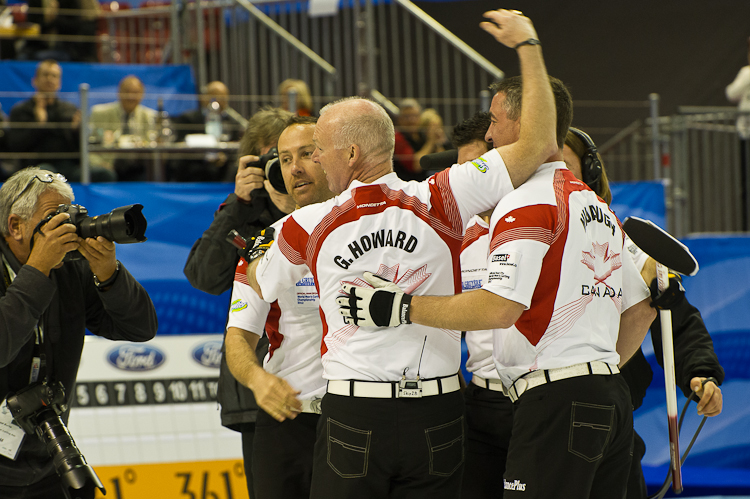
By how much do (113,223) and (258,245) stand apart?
52 centimetres

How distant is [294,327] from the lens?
2.83 meters

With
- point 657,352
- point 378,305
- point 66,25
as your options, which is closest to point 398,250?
point 378,305

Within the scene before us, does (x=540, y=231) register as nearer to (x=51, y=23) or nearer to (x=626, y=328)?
(x=626, y=328)

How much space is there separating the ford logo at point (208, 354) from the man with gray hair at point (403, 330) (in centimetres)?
257

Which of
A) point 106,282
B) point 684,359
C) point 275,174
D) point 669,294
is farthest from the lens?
point 684,359

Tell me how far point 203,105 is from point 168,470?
4973mm

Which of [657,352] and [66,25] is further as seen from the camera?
[66,25]

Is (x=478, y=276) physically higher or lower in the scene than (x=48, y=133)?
lower

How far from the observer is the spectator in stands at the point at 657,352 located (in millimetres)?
2986

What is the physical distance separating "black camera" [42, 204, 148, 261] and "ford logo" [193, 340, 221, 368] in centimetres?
218

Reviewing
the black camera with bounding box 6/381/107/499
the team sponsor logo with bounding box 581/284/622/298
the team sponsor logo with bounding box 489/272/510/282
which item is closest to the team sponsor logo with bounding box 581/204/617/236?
the team sponsor logo with bounding box 581/284/622/298

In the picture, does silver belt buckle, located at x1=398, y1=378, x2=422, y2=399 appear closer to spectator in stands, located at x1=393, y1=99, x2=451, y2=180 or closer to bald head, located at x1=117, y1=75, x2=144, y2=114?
spectator in stands, located at x1=393, y1=99, x2=451, y2=180

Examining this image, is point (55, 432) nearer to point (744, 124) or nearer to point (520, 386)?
point (520, 386)

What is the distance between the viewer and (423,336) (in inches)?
94.7
